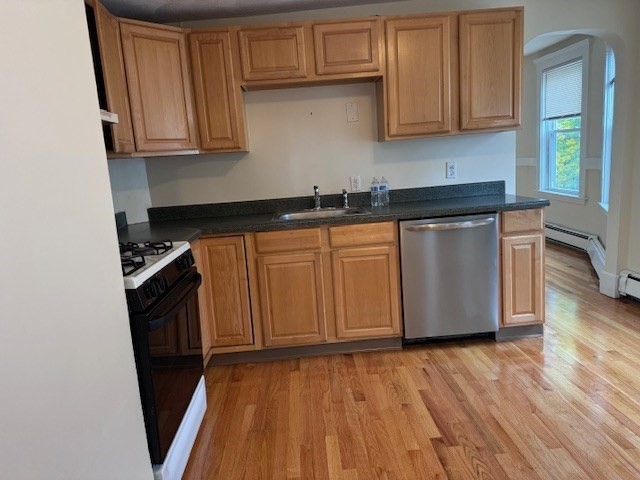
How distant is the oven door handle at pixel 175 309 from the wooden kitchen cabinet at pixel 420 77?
161 centimetres

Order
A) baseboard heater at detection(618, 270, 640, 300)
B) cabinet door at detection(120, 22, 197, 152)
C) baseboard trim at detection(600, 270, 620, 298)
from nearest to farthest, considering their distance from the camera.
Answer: cabinet door at detection(120, 22, 197, 152), baseboard heater at detection(618, 270, 640, 300), baseboard trim at detection(600, 270, 620, 298)

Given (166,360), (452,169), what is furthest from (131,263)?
(452,169)

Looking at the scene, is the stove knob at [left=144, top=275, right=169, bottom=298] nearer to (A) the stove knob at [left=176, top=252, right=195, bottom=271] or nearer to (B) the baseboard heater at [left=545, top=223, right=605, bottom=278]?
(A) the stove knob at [left=176, top=252, right=195, bottom=271]

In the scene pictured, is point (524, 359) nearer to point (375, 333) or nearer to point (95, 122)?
point (375, 333)

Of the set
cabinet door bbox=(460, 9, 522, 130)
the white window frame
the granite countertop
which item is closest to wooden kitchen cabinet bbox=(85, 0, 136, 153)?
the granite countertop

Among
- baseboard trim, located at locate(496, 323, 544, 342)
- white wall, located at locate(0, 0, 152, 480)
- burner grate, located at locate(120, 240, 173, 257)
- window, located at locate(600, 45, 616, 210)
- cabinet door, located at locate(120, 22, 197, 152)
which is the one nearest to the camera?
white wall, located at locate(0, 0, 152, 480)

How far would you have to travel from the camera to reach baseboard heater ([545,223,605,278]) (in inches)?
168

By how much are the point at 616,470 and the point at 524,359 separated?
0.96 m

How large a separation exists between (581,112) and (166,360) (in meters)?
5.01

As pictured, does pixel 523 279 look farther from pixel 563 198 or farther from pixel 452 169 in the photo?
pixel 563 198

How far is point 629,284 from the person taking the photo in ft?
11.2

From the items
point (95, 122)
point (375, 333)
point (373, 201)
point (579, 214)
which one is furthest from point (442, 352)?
point (579, 214)

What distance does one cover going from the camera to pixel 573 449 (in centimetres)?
183

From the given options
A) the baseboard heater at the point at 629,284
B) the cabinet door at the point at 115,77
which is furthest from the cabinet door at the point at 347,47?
the baseboard heater at the point at 629,284
